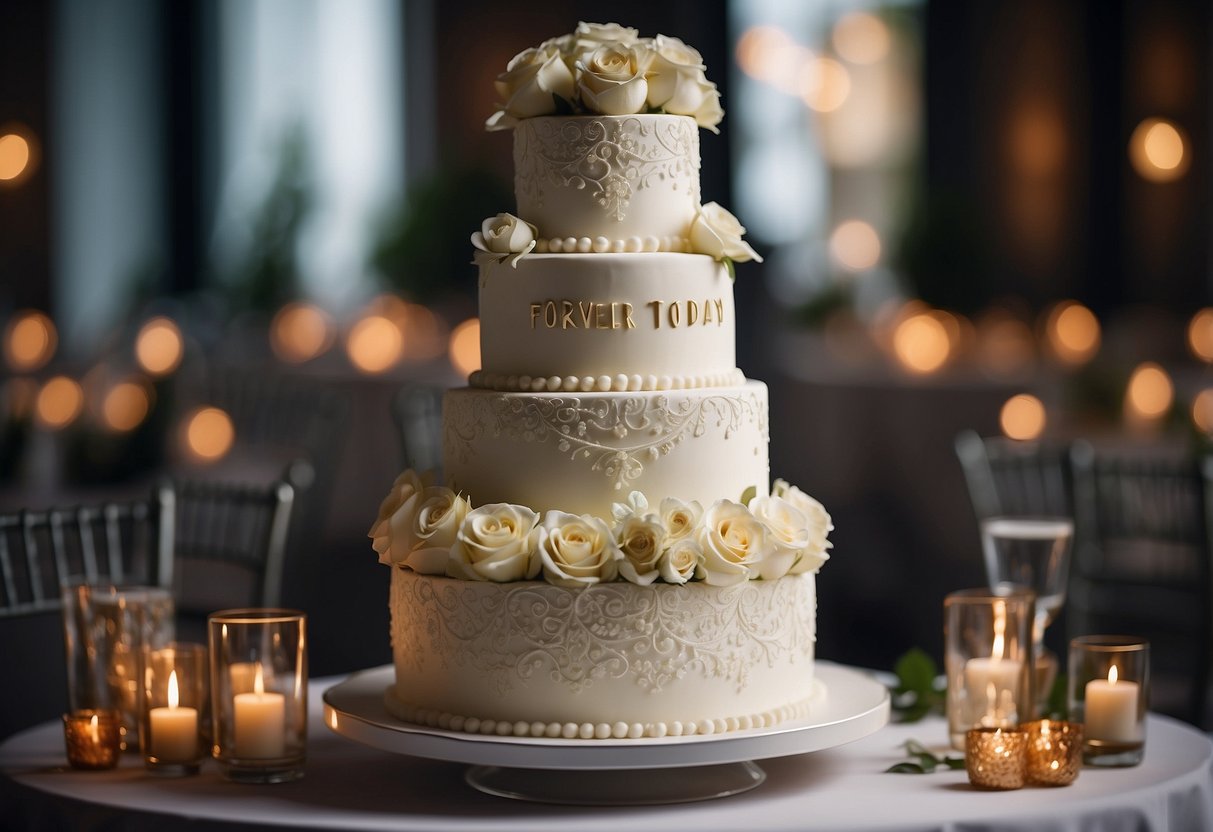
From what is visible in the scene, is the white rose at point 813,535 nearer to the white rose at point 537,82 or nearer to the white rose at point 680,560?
the white rose at point 680,560

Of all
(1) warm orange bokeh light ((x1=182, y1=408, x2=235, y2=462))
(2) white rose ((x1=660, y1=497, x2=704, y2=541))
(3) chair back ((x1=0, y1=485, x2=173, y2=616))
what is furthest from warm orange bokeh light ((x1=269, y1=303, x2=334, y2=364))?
(2) white rose ((x1=660, y1=497, x2=704, y2=541))

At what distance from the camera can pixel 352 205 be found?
14.3 m

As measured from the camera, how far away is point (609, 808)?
2.59 metres

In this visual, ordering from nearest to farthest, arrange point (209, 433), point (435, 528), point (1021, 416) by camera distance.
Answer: point (435, 528), point (209, 433), point (1021, 416)

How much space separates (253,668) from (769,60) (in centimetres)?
1078

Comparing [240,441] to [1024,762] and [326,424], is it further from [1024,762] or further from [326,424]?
[1024,762]

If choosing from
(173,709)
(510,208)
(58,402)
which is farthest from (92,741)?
(510,208)

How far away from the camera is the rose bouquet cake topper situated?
9.51 ft

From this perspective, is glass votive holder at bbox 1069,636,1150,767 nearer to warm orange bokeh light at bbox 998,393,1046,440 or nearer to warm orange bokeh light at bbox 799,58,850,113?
warm orange bokeh light at bbox 998,393,1046,440

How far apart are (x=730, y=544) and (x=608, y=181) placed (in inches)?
27.5

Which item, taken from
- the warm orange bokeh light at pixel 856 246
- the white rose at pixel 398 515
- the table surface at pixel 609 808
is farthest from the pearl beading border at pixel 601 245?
the warm orange bokeh light at pixel 856 246

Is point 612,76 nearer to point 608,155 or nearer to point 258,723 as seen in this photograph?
point 608,155

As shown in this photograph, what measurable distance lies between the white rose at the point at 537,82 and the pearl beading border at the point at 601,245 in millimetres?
235

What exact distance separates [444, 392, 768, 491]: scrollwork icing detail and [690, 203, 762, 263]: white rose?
0.27 metres
